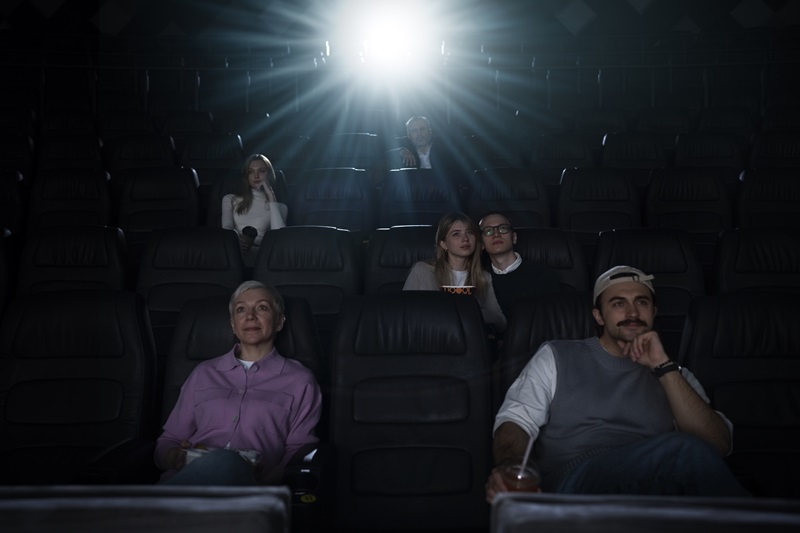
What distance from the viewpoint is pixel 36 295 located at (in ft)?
9.53

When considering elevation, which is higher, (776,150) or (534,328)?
(776,150)

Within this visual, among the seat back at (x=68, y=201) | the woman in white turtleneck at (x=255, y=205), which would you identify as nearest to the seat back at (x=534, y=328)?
the woman in white turtleneck at (x=255, y=205)

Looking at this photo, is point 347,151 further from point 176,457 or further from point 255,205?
point 176,457

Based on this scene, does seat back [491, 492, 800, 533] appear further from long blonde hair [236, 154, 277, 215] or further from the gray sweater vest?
long blonde hair [236, 154, 277, 215]

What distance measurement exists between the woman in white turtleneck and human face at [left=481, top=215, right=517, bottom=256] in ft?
6.06

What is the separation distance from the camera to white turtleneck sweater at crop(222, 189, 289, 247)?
17.2 ft

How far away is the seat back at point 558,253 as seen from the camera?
3.95 m

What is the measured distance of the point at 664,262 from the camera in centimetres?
393

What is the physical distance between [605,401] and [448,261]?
1577 mm

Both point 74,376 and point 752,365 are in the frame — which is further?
point 74,376

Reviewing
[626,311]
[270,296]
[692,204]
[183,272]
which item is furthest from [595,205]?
[270,296]

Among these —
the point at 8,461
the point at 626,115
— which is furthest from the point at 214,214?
the point at 626,115

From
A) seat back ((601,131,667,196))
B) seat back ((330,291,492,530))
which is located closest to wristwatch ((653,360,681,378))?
seat back ((330,291,492,530))

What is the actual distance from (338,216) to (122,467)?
3.29 metres
